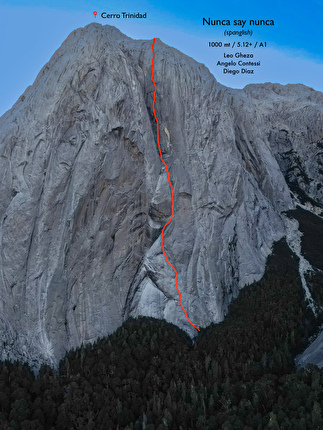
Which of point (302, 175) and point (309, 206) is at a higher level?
point (302, 175)

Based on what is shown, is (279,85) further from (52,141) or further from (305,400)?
(305,400)

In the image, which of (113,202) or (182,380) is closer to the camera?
(182,380)

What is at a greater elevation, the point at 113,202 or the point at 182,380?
the point at 113,202

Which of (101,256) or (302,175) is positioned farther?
(302,175)

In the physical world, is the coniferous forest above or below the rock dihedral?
below

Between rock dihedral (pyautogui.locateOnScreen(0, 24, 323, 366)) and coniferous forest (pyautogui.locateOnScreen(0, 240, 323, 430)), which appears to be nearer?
coniferous forest (pyautogui.locateOnScreen(0, 240, 323, 430))

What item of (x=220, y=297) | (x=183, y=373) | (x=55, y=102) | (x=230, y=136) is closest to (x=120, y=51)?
(x=55, y=102)
